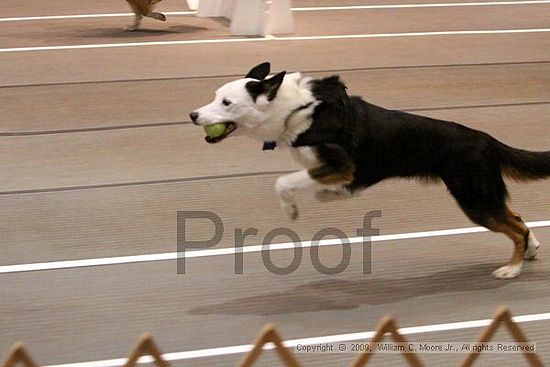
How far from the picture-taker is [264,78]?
4.93 meters

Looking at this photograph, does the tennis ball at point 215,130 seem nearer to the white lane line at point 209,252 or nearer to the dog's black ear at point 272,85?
the dog's black ear at point 272,85

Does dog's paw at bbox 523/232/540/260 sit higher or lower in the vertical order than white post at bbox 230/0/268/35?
lower

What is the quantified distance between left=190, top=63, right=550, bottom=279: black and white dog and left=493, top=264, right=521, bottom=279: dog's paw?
0.20m

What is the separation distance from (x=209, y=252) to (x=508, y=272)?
155cm

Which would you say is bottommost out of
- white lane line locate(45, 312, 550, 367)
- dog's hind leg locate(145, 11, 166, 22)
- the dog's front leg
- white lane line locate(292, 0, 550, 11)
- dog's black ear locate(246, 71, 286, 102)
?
white lane line locate(45, 312, 550, 367)

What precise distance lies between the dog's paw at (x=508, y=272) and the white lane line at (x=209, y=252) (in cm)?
57

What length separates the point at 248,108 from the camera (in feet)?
15.6

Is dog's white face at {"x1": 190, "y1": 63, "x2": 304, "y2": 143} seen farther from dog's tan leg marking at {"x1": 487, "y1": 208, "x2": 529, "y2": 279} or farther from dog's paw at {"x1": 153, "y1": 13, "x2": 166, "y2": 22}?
dog's paw at {"x1": 153, "y1": 13, "x2": 166, "y2": 22}

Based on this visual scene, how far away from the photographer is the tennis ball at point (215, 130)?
15.8ft

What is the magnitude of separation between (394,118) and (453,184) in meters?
0.43

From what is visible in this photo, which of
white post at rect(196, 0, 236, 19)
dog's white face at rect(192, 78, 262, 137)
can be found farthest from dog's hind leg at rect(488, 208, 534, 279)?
white post at rect(196, 0, 236, 19)

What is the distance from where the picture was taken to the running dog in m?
10.2

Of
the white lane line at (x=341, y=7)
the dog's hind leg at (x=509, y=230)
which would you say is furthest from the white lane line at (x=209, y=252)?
the white lane line at (x=341, y=7)

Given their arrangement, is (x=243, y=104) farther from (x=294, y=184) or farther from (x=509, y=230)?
(x=509, y=230)
